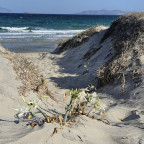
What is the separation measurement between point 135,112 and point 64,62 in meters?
7.46

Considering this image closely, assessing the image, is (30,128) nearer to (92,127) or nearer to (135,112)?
(92,127)

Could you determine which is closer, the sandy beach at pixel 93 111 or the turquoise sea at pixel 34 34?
the sandy beach at pixel 93 111

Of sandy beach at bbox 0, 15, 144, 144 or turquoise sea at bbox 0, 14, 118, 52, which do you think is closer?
sandy beach at bbox 0, 15, 144, 144

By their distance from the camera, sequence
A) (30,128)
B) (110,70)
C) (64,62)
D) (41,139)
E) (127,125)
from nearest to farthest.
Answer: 1. (41,139)
2. (30,128)
3. (127,125)
4. (110,70)
5. (64,62)

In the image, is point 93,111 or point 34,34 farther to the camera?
point 34,34

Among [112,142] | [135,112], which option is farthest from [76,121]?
[135,112]

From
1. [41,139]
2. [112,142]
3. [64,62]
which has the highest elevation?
[41,139]

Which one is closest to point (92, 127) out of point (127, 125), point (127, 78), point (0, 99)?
point (127, 125)

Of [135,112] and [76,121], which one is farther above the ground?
[76,121]

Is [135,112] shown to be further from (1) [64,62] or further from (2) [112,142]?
(1) [64,62]

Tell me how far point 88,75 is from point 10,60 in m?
2.69

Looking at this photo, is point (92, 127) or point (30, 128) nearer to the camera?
point (30, 128)

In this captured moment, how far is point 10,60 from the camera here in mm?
5191

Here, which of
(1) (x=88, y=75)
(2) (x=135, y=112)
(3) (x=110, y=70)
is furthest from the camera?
(1) (x=88, y=75)
